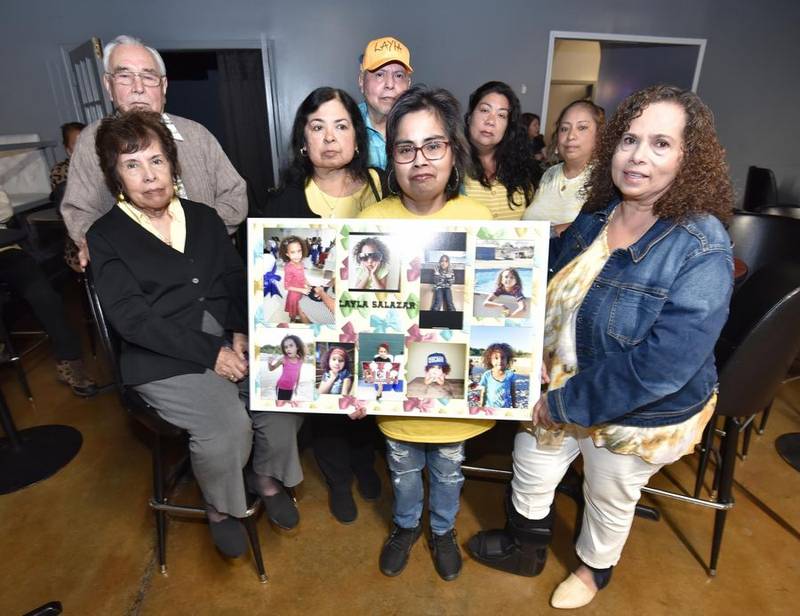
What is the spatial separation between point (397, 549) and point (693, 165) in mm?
1707

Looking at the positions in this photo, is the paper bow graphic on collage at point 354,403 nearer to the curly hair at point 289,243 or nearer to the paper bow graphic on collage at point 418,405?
the paper bow graphic on collage at point 418,405

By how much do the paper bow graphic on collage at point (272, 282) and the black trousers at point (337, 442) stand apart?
88 cm

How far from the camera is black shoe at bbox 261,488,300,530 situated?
1.93 m

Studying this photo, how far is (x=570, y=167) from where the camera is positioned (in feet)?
7.70

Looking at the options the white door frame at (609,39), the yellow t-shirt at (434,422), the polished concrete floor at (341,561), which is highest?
the white door frame at (609,39)

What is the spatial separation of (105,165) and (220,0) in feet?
15.3

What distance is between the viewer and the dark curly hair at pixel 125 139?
5.42 ft

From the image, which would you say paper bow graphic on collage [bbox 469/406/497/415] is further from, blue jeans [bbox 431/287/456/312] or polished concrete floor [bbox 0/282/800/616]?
polished concrete floor [bbox 0/282/800/616]

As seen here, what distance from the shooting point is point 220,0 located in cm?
527

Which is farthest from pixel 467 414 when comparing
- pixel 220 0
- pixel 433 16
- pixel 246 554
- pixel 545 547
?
pixel 220 0

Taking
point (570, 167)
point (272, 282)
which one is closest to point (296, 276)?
point (272, 282)

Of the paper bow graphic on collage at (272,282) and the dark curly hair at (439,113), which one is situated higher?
the dark curly hair at (439,113)

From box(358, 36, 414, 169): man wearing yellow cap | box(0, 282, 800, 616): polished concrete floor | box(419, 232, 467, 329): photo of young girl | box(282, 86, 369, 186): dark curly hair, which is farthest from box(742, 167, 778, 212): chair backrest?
box(419, 232, 467, 329): photo of young girl

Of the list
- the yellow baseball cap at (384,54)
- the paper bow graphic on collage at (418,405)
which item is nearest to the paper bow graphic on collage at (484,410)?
the paper bow graphic on collage at (418,405)
